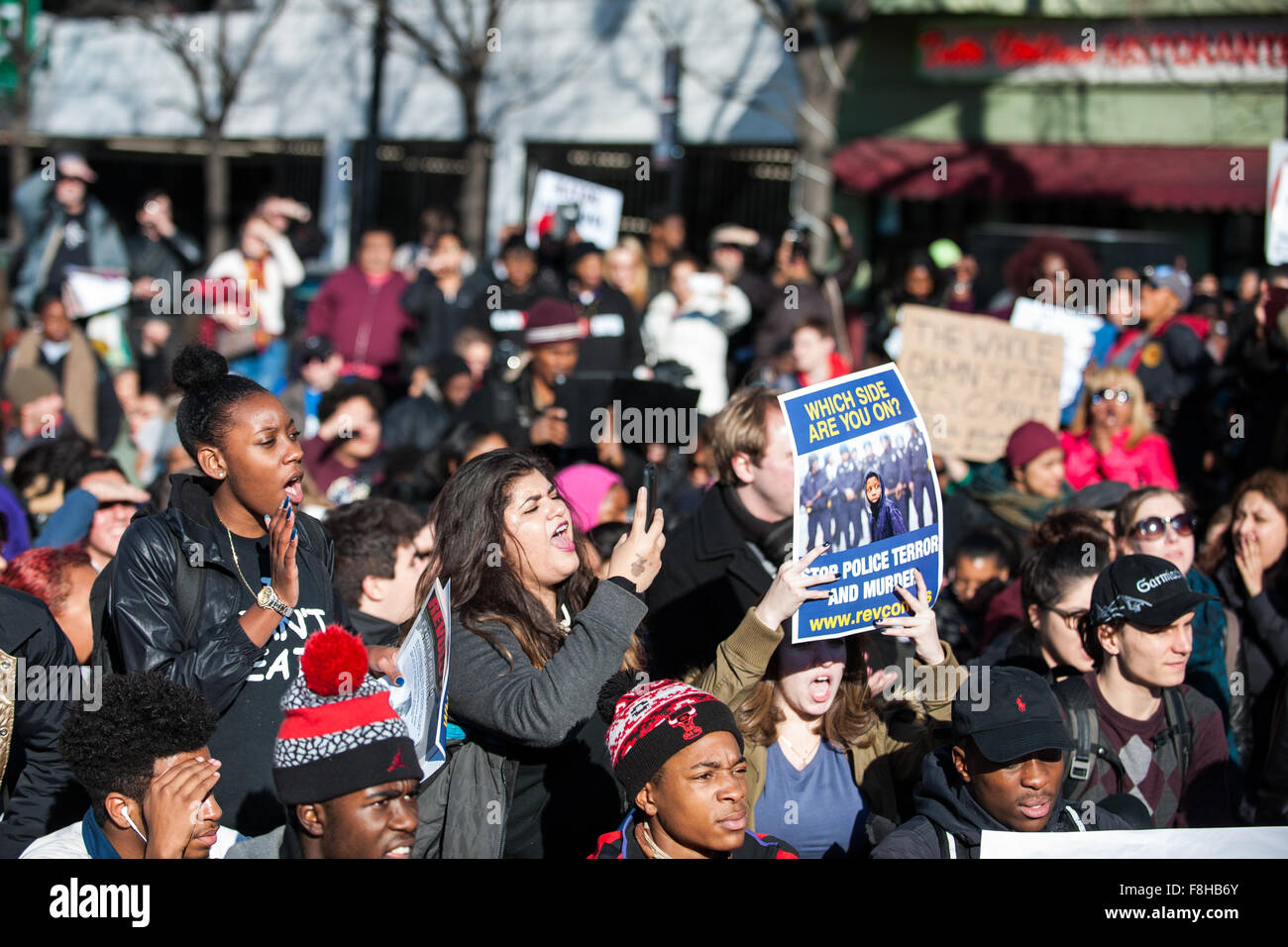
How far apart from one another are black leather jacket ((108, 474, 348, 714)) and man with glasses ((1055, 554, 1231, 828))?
2.31 meters

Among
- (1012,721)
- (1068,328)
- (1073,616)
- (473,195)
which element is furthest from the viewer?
(473,195)

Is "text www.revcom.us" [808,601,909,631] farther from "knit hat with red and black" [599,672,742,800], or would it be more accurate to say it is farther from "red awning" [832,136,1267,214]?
"red awning" [832,136,1267,214]

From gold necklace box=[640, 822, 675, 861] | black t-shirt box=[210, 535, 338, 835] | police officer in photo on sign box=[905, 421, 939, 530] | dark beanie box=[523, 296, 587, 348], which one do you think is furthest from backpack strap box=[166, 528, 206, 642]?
dark beanie box=[523, 296, 587, 348]

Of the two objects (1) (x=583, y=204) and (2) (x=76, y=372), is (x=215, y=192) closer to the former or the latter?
(1) (x=583, y=204)

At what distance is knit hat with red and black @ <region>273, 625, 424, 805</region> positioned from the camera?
9.29 feet

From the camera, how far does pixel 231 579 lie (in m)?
3.83

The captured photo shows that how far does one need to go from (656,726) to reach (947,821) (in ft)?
2.60

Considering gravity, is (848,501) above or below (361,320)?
below

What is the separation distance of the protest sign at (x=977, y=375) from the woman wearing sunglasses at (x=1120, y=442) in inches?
16.7

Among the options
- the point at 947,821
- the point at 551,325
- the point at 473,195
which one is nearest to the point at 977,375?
the point at 551,325

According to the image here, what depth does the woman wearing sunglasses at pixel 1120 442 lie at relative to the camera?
7.21 m

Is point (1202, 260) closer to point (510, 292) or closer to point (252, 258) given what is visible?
point (510, 292)

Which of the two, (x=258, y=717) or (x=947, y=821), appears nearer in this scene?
(x=947, y=821)
